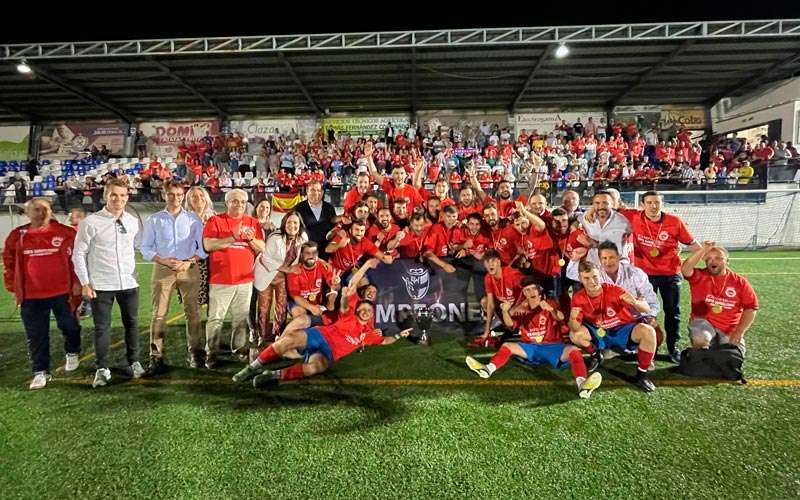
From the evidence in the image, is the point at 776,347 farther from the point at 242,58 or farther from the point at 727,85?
the point at 727,85

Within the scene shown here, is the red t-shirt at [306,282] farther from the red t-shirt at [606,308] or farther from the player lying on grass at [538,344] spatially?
the red t-shirt at [606,308]

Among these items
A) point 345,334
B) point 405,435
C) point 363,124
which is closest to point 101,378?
point 345,334

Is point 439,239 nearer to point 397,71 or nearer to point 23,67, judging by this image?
point 397,71

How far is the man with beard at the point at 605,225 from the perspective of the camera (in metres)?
5.19

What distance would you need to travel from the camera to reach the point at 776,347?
4988mm

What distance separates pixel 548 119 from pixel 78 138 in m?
24.6

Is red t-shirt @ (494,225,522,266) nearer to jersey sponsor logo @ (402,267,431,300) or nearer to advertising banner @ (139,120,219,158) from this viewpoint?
jersey sponsor logo @ (402,267,431,300)

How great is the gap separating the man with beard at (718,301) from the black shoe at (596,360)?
2.98 feet

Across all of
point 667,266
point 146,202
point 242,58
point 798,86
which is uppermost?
point 242,58

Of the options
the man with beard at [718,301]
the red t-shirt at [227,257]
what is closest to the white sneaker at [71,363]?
the red t-shirt at [227,257]

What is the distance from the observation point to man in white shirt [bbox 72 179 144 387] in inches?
165

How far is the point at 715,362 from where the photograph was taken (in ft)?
13.8

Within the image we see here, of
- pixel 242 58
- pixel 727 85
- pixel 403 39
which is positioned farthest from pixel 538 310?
pixel 727 85

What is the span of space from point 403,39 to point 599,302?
47.9 ft
